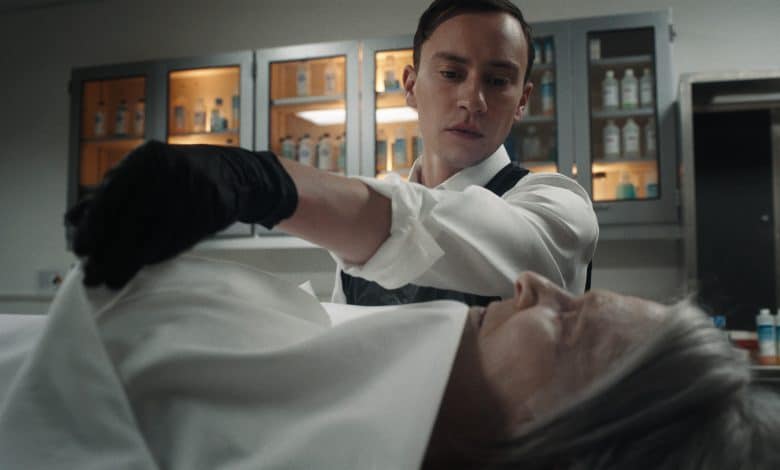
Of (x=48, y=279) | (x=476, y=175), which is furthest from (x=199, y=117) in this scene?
(x=476, y=175)

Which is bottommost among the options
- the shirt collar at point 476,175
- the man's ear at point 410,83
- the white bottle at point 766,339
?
the white bottle at point 766,339

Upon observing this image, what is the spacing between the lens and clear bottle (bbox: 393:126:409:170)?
136 inches

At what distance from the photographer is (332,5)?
3928mm

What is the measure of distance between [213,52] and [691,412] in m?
3.96

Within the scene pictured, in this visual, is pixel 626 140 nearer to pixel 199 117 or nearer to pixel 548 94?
pixel 548 94

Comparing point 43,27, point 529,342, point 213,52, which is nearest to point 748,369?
point 529,342

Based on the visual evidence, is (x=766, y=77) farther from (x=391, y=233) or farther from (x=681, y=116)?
(x=391, y=233)

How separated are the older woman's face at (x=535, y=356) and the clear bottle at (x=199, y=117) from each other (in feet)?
10.8

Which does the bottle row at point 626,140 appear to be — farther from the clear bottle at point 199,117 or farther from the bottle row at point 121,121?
the bottle row at point 121,121

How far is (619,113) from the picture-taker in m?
3.19

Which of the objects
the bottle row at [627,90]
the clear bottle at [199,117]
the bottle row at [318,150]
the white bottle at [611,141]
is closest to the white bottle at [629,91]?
the bottle row at [627,90]

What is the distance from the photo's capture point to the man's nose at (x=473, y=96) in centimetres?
136

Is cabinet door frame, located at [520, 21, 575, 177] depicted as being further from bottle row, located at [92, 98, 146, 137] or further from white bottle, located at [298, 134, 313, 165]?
bottle row, located at [92, 98, 146, 137]

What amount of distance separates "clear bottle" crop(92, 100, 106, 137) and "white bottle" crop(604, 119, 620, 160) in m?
2.98
